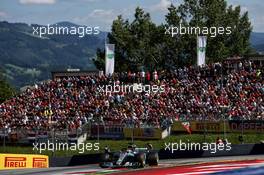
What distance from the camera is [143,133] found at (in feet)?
115

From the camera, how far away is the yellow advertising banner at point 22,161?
28547 millimetres

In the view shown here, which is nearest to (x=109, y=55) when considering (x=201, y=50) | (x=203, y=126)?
(x=201, y=50)

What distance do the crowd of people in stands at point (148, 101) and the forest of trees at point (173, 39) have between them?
71.6ft

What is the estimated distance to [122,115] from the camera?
124 ft

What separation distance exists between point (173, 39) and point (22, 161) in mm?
41357

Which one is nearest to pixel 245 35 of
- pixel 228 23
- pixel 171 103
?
pixel 228 23

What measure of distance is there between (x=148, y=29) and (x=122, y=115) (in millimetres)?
33669

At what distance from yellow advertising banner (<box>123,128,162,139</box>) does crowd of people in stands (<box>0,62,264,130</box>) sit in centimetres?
33
